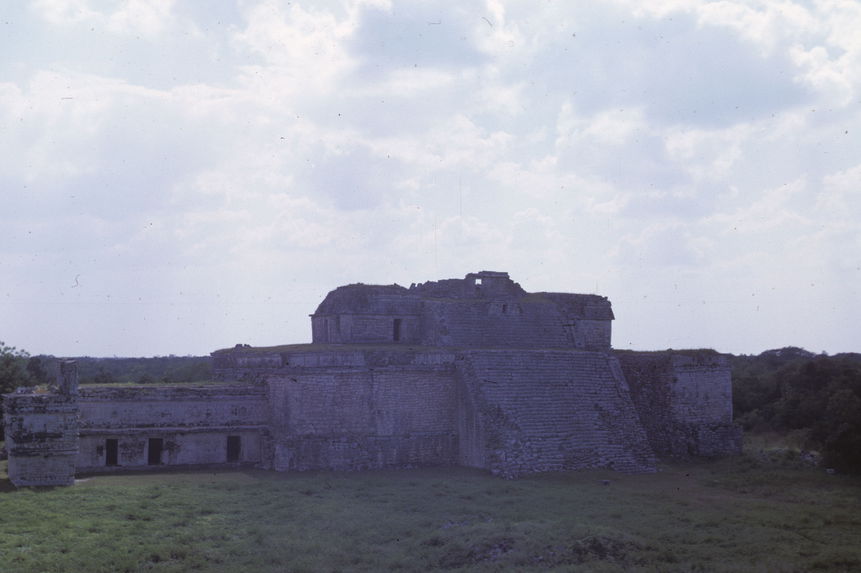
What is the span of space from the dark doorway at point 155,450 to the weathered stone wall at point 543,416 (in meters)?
8.82

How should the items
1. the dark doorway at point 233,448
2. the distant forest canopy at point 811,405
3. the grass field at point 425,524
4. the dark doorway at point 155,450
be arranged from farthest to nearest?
the distant forest canopy at point 811,405 → the dark doorway at point 233,448 → the dark doorway at point 155,450 → the grass field at point 425,524

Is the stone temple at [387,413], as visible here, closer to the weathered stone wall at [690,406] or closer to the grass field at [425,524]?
the weathered stone wall at [690,406]

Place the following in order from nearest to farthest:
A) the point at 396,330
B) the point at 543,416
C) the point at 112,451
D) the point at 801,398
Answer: the point at 112,451, the point at 543,416, the point at 396,330, the point at 801,398

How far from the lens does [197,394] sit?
→ 24031mm

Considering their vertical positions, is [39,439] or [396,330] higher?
[396,330]

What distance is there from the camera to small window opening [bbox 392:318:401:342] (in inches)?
1152

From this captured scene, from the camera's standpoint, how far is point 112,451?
23.2 metres

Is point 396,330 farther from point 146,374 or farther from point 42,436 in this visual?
point 146,374

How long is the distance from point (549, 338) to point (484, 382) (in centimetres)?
606

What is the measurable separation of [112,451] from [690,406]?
60.7 feet

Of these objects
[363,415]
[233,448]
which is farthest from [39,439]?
[363,415]

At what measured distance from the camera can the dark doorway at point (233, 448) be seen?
24.4 metres

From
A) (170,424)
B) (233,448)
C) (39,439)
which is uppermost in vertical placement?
(170,424)

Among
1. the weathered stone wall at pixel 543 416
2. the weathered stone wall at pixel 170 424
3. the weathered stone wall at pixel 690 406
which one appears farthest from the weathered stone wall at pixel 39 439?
the weathered stone wall at pixel 690 406
